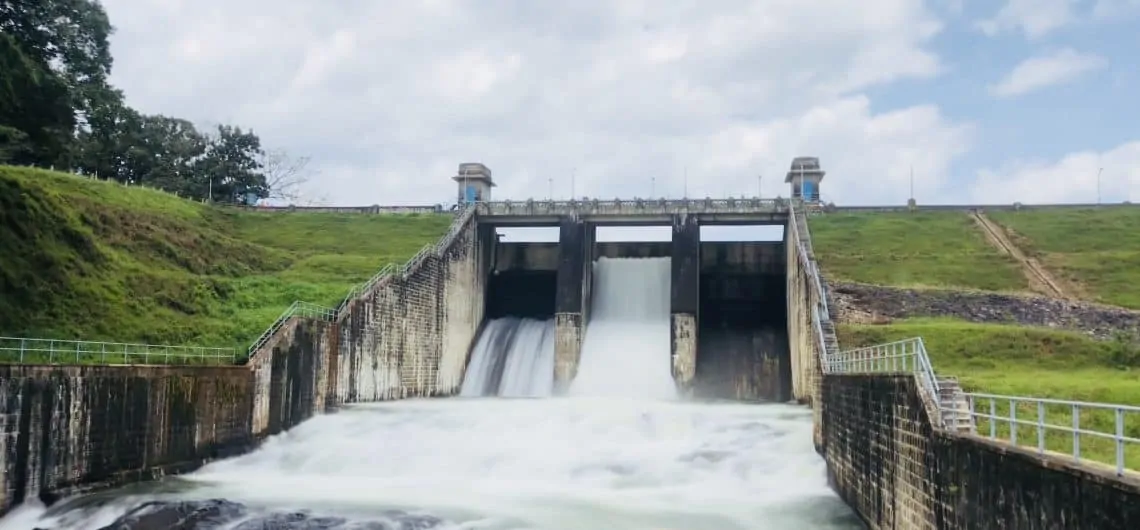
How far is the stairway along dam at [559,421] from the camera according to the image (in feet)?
41.1

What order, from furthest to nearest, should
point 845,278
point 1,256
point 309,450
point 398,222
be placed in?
point 398,222 → point 845,278 → point 309,450 → point 1,256

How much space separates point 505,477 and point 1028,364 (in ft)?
39.9

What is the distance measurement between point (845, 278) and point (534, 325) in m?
12.8

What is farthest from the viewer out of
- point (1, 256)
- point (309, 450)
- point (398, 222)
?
point (398, 222)

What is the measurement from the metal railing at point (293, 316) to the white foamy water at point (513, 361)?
32.0 ft

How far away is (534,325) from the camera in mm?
38156

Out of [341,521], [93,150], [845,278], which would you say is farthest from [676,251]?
[93,150]

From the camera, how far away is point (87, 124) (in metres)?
42.9

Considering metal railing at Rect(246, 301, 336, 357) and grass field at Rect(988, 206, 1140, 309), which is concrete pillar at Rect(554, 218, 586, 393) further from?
grass field at Rect(988, 206, 1140, 309)

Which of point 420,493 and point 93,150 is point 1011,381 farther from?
point 93,150

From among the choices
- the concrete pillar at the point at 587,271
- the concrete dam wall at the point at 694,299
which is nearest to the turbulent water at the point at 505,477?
the concrete dam wall at the point at 694,299

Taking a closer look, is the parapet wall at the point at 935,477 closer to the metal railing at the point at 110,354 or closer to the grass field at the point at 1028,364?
the grass field at the point at 1028,364

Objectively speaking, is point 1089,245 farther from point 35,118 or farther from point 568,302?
point 35,118

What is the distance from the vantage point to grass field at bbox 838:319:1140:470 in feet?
48.0
